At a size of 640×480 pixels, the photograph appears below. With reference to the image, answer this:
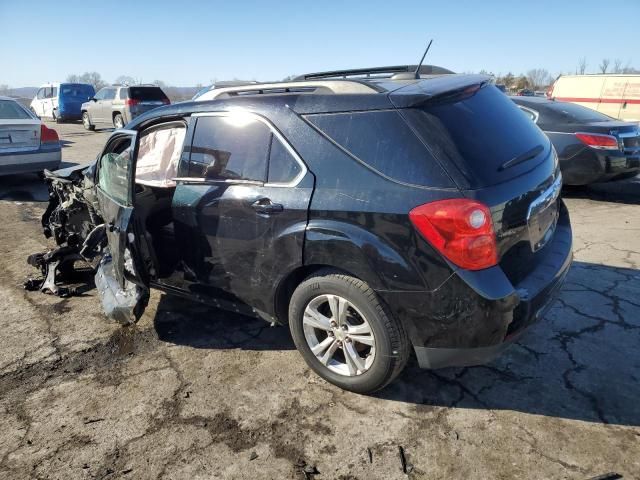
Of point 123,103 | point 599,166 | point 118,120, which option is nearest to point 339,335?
point 599,166

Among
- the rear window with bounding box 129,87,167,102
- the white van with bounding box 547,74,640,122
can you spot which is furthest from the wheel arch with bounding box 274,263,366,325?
the rear window with bounding box 129,87,167,102

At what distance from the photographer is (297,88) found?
8.89ft

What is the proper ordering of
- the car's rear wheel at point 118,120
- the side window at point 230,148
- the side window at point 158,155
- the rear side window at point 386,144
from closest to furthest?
the rear side window at point 386,144
the side window at point 230,148
the side window at point 158,155
the car's rear wheel at point 118,120

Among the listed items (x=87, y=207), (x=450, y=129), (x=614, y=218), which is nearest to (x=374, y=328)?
(x=450, y=129)

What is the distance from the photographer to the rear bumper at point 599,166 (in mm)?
6309

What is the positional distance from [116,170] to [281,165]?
1.70 m

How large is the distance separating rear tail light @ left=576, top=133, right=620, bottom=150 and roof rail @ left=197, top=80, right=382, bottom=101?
17.4 ft

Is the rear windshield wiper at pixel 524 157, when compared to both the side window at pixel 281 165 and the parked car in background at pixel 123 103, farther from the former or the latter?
the parked car in background at pixel 123 103

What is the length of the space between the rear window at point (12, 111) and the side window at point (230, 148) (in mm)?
7107

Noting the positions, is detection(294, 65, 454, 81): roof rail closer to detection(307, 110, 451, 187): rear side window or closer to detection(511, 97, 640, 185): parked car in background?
detection(307, 110, 451, 187): rear side window

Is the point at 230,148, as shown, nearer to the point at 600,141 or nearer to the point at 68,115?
the point at 600,141

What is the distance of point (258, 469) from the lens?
2186mm

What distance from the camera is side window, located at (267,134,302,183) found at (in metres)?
2.61

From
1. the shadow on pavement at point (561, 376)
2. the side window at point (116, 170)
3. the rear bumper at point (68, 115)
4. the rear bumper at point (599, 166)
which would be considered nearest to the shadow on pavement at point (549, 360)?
the shadow on pavement at point (561, 376)
